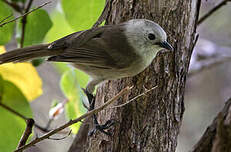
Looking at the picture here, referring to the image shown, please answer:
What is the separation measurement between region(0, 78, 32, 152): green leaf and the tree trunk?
15.7 inches

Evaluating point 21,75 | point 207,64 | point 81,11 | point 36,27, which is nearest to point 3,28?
point 36,27

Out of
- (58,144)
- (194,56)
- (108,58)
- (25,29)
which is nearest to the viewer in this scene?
(25,29)

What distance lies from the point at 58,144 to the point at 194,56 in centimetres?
252

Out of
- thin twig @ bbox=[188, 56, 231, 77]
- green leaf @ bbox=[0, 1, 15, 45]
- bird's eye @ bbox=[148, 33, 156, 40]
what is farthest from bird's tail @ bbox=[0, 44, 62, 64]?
thin twig @ bbox=[188, 56, 231, 77]

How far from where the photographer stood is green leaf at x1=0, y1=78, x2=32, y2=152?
1.94m

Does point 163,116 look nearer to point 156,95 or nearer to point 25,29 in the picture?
point 156,95

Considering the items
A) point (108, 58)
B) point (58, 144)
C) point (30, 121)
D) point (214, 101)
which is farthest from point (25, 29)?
point (214, 101)

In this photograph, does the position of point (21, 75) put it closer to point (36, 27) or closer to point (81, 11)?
point (36, 27)

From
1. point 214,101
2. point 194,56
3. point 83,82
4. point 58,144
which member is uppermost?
point 83,82

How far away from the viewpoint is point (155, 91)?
2.05 metres

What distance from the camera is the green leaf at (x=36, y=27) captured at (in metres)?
2.15

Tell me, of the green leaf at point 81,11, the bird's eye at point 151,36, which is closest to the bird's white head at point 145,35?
the bird's eye at point 151,36

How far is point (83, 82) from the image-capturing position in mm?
2584

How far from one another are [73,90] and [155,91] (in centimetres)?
70
